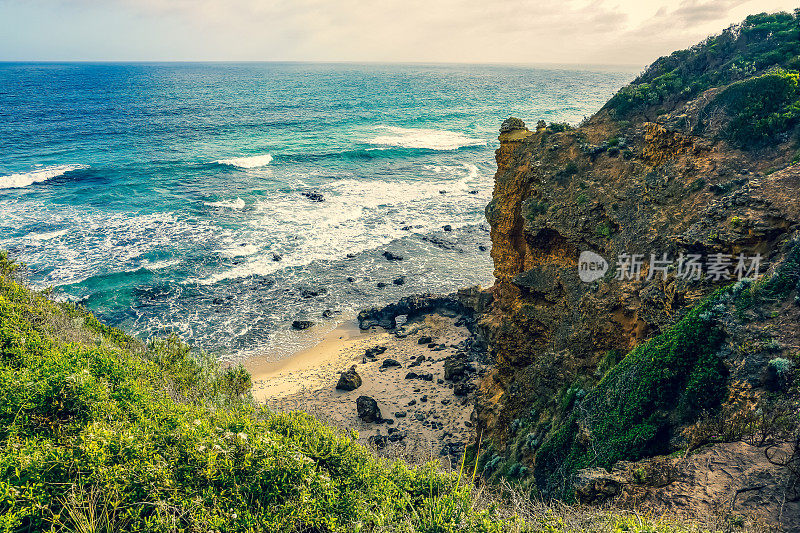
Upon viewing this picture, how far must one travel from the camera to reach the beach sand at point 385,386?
66.4 ft

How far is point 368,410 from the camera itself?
21250 mm

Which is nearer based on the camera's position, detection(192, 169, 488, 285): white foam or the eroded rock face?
the eroded rock face

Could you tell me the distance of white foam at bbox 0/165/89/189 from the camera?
50.2 m

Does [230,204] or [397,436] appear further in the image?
[230,204]

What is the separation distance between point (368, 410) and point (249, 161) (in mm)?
50570

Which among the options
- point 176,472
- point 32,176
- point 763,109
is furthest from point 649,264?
point 32,176

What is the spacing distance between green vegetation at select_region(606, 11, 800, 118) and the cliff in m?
0.07

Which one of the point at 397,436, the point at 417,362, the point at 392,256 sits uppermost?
the point at 392,256

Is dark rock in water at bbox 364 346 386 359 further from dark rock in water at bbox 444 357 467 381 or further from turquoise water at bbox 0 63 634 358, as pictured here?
dark rock in water at bbox 444 357 467 381

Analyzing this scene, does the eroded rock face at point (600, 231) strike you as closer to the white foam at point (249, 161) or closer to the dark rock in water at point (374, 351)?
the dark rock in water at point (374, 351)

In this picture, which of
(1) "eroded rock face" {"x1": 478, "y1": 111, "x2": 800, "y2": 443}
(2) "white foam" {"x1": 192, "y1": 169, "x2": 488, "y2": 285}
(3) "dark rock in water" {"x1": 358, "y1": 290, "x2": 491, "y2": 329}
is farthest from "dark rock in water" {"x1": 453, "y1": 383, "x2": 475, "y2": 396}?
(2) "white foam" {"x1": 192, "y1": 169, "x2": 488, "y2": 285}

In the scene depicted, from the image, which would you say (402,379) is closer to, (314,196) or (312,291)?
(312,291)

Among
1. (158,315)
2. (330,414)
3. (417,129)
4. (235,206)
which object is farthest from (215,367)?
(417,129)

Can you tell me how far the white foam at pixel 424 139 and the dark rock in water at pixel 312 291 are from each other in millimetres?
44876
